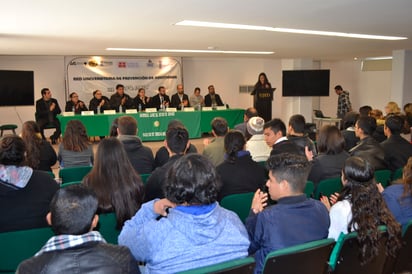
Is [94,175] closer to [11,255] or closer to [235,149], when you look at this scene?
[11,255]

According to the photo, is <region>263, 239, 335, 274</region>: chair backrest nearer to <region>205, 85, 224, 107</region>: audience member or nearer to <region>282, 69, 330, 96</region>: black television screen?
<region>205, 85, 224, 107</region>: audience member

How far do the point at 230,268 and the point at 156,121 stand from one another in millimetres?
9131

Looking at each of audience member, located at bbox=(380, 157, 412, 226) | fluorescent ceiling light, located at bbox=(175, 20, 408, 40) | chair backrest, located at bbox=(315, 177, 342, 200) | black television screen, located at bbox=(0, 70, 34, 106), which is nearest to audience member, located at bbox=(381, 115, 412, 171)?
chair backrest, located at bbox=(315, 177, 342, 200)

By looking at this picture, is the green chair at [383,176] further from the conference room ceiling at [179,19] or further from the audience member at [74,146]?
the audience member at [74,146]

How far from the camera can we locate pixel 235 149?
3.43 meters

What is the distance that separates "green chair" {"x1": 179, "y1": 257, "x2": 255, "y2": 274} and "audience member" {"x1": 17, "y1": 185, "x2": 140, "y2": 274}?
27cm

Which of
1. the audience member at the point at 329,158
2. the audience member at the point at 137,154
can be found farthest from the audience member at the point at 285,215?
the audience member at the point at 137,154

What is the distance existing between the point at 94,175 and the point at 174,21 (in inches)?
123

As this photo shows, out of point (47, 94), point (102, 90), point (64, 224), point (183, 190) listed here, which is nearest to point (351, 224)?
point (183, 190)

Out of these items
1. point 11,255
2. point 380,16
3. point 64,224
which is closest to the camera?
point 64,224

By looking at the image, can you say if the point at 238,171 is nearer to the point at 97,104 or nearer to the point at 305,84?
the point at 97,104

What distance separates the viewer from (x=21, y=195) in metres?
2.57

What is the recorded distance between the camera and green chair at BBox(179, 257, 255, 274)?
61.3 inches

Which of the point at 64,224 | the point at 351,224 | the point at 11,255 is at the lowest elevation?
the point at 11,255
